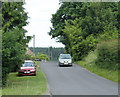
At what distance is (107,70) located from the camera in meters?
23.0

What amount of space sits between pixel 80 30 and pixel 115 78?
21.4 m

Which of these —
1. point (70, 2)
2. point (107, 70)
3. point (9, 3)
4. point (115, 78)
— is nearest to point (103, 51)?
point (107, 70)

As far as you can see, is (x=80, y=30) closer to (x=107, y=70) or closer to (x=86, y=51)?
(x=86, y=51)

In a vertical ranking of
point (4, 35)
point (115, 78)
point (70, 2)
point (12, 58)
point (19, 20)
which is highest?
point (70, 2)

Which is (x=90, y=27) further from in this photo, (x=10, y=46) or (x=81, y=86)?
(x=10, y=46)

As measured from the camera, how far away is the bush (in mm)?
21225

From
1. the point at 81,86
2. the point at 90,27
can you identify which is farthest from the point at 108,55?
the point at 90,27

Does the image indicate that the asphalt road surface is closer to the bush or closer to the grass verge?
the grass verge

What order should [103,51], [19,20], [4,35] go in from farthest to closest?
[103,51] → [19,20] → [4,35]

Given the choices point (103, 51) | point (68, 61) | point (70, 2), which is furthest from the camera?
point (70, 2)

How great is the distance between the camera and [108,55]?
23953 millimetres

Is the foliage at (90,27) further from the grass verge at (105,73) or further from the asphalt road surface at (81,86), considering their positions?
the asphalt road surface at (81,86)

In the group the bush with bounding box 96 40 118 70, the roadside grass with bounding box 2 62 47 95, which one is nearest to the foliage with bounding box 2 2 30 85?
the roadside grass with bounding box 2 62 47 95

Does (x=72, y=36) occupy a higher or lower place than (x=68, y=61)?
higher
